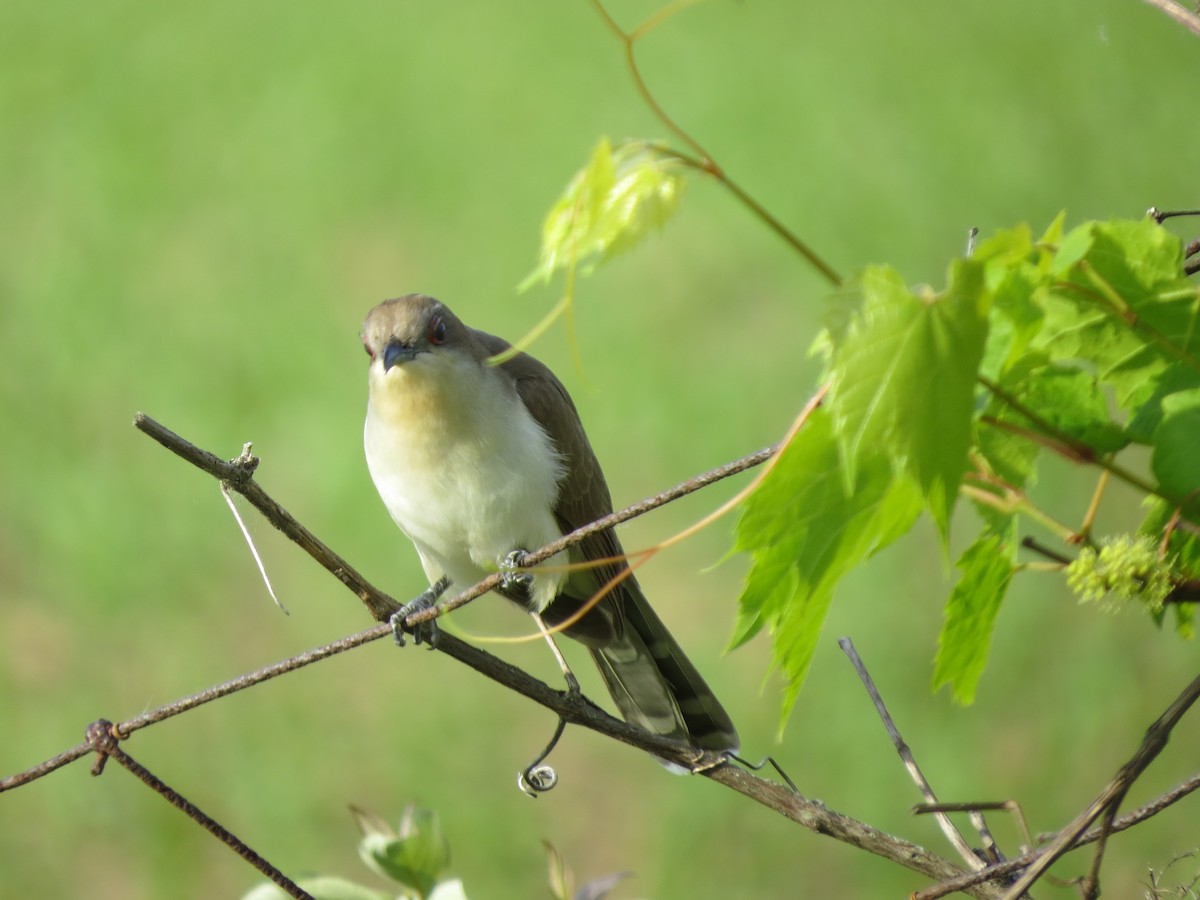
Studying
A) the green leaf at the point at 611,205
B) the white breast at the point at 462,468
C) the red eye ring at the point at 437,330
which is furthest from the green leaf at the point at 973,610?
the red eye ring at the point at 437,330

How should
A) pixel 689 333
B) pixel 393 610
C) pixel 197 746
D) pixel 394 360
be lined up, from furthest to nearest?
pixel 689 333 < pixel 197 746 < pixel 394 360 < pixel 393 610

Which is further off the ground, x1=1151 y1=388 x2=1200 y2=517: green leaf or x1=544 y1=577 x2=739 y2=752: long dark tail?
x1=544 y1=577 x2=739 y2=752: long dark tail

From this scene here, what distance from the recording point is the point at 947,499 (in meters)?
1.20

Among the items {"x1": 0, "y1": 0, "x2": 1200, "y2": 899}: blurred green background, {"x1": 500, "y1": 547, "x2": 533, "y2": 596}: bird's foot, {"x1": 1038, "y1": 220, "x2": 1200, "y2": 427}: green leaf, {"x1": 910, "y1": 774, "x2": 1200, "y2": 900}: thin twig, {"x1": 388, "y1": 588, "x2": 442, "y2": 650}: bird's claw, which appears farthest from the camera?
{"x1": 0, "y1": 0, "x2": 1200, "y2": 899}: blurred green background

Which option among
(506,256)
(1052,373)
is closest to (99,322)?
(506,256)

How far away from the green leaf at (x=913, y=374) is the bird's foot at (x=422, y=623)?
2.98 feet

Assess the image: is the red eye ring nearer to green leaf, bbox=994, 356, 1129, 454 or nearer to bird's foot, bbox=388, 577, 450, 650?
bird's foot, bbox=388, 577, 450, 650

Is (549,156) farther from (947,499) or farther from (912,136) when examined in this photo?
(947,499)

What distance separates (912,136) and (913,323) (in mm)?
7404

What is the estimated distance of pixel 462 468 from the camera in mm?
3549

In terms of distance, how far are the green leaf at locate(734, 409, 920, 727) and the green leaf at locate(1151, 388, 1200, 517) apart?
0.30 meters

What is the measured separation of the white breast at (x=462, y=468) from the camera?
11.6 feet

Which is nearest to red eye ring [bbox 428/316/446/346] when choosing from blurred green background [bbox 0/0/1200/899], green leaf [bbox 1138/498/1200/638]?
blurred green background [bbox 0/0/1200/899]

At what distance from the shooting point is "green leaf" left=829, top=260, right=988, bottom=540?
3.78 ft
